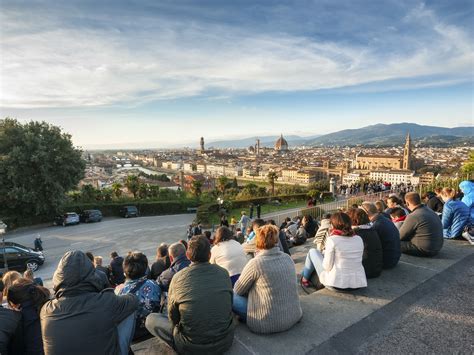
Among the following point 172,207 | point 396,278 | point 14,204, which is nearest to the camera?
point 396,278

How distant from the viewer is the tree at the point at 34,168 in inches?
730

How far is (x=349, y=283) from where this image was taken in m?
Answer: 3.45

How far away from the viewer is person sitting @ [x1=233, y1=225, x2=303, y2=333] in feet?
8.84

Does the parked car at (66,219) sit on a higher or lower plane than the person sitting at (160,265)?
lower

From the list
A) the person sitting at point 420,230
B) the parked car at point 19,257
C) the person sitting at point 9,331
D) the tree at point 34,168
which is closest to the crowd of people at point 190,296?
the person sitting at point 9,331

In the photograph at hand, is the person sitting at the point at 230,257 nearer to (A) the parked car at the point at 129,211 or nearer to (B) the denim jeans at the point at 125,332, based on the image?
(B) the denim jeans at the point at 125,332

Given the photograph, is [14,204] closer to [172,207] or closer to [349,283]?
[172,207]

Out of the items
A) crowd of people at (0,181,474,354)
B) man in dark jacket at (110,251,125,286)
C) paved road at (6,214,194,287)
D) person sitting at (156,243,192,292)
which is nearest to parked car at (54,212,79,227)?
paved road at (6,214,194,287)

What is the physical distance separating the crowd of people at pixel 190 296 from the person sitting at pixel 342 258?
11 mm

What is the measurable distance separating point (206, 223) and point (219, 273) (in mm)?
17964

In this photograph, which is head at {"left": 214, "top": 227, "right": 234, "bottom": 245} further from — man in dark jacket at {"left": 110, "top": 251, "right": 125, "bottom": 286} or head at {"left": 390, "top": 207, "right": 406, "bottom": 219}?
head at {"left": 390, "top": 207, "right": 406, "bottom": 219}

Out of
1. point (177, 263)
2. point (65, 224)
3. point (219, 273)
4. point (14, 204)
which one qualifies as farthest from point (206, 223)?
point (219, 273)

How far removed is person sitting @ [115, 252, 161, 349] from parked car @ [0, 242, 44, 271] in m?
10.4

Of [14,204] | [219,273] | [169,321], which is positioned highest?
[219,273]
